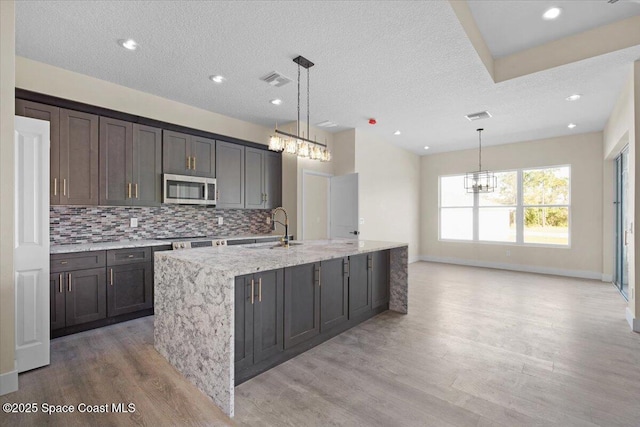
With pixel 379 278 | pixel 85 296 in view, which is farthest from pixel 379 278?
pixel 85 296

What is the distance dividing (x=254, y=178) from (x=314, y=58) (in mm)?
2545

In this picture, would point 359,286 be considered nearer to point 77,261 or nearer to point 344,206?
point 344,206

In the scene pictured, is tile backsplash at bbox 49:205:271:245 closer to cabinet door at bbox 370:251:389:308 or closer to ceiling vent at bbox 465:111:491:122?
cabinet door at bbox 370:251:389:308

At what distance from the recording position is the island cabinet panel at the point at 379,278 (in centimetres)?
369

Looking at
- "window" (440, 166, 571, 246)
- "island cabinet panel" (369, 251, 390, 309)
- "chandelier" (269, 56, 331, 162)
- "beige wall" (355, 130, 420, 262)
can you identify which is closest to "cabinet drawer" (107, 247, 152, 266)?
"chandelier" (269, 56, 331, 162)

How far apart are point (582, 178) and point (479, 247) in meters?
2.44

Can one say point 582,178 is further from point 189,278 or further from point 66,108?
point 66,108

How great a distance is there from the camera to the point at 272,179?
5562 millimetres

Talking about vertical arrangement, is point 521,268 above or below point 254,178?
below

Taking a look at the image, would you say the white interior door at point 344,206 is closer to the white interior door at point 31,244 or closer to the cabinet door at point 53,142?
the cabinet door at point 53,142

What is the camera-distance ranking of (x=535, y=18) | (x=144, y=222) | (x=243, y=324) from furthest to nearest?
1. (x=144, y=222)
2. (x=535, y=18)
3. (x=243, y=324)

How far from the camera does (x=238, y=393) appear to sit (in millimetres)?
2137

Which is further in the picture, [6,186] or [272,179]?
[272,179]

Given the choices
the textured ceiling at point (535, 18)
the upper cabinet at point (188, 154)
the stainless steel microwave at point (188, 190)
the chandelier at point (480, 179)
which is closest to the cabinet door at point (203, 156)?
the upper cabinet at point (188, 154)
